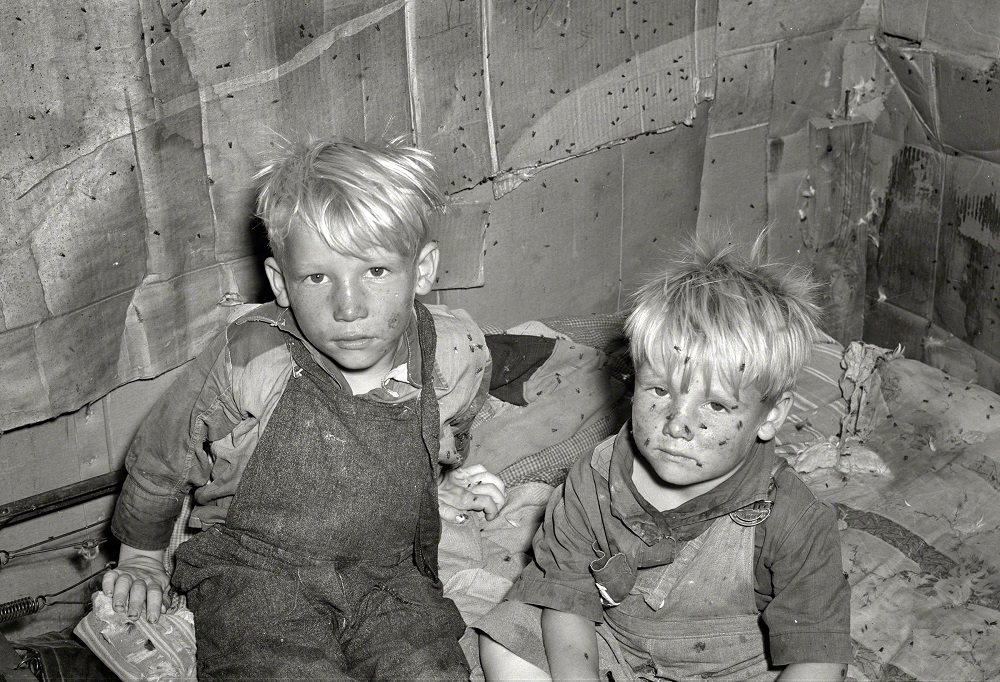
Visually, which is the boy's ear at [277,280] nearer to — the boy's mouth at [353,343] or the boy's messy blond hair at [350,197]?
the boy's messy blond hair at [350,197]

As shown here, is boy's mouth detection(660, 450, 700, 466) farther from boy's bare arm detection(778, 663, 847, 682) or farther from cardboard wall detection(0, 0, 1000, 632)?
cardboard wall detection(0, 0, 1000, 632)

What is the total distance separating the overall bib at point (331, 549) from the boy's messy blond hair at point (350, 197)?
0.75 feet

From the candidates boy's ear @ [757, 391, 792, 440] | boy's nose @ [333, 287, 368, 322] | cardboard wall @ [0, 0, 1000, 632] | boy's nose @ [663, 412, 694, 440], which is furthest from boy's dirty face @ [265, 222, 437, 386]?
boy's ear @ [757, 391, 792, 440]

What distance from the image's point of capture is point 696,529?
167 centimetres

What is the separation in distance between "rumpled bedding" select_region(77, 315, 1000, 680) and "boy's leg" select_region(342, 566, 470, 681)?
0.31 ft

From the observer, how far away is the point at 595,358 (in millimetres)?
2643

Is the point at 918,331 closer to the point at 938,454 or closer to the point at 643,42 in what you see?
the point at 938,454

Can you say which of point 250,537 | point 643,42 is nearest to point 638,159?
point 643,42

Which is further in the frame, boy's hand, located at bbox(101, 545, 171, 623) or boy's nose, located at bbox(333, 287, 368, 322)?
boy's hand, located at bbox(101, 545, 171, 623)

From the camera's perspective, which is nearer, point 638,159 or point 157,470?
point 157,470

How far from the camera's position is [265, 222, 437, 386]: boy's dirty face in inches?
67.3

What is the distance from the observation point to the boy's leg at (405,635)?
1.69 m

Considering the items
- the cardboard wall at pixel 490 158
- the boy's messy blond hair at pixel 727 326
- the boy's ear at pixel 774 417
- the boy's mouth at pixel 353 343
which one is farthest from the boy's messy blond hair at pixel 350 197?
the boy's ear at pixel 774 417

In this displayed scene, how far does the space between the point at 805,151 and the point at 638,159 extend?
0.63m
